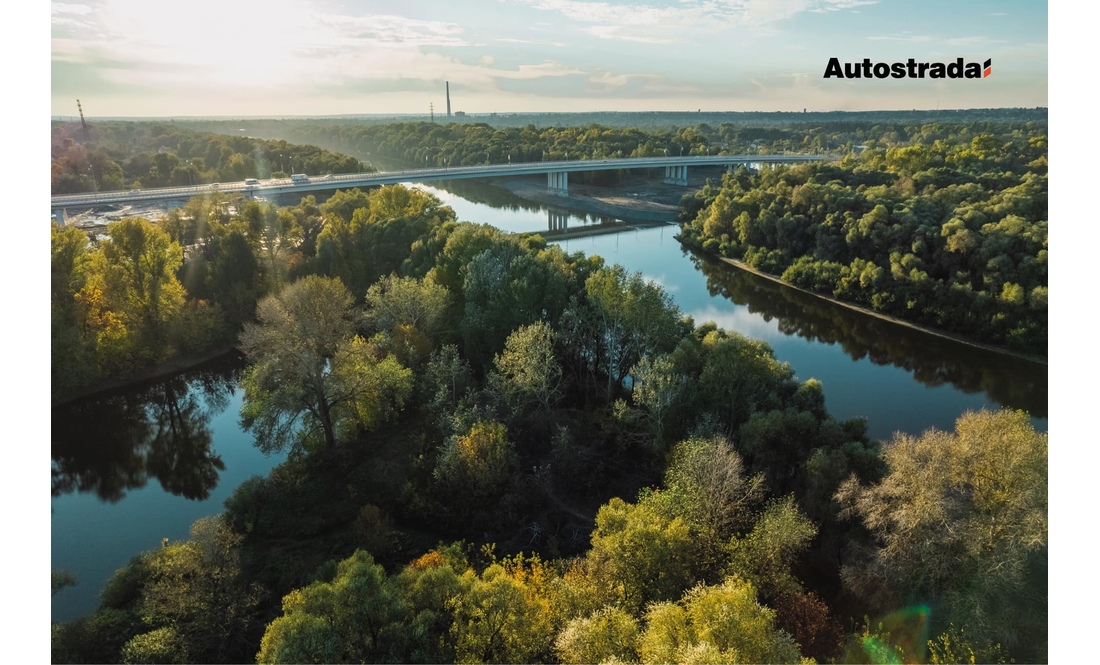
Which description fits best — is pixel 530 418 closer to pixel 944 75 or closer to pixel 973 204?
pixel 944 75

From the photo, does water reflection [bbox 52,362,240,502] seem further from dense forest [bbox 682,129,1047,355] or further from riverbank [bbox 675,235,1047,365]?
dense forest [bbox 682,129,1047,355]

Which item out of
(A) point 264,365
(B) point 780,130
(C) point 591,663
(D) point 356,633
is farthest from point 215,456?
(B) point 780,130

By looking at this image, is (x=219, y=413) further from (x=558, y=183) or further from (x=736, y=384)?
(x=558, y=183)

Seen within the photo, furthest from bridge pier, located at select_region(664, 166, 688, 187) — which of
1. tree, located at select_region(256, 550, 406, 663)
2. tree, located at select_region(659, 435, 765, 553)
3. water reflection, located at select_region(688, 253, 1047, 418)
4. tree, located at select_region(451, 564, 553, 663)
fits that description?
tree, located at select_region(256, 550, 406, 663)

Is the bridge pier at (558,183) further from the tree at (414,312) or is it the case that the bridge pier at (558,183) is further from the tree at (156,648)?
the tree at (156,648)

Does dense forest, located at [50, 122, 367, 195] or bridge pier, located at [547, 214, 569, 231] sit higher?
dense forest, located at [50, 122, 367, 195]

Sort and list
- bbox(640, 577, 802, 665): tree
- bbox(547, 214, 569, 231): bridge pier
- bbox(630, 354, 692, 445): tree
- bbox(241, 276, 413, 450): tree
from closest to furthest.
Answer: bbox(640, 577, 802, 665): tree → bbox(630, 354, 692, 445): tree → bbox(241, 276, 413, 450): tree → bbox(547, 214, 569, 231): bridge pier

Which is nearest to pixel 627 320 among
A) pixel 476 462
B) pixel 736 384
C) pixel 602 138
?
pixel 736 384
